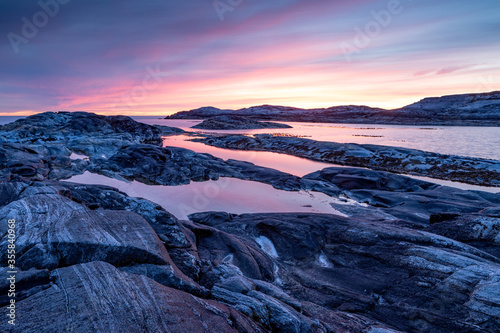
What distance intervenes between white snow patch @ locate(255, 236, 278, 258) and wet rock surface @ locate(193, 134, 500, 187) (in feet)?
97.1

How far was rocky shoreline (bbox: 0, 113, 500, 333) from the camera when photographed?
4957 mm

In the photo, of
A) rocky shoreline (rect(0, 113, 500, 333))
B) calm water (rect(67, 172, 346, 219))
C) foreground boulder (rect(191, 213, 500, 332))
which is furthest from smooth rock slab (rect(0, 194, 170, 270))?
calm water (rect(67, 172, 346, 219))

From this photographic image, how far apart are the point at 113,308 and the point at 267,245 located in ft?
→ 30.1

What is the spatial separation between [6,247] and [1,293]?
5.01 ft

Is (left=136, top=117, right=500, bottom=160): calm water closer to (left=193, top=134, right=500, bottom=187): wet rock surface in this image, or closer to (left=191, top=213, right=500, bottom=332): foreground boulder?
(left=193, top=134, right=500, bottom=187): wet rock surface

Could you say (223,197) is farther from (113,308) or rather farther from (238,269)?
(113,308)

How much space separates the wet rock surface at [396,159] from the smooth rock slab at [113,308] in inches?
1414

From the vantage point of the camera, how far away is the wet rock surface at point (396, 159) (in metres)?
30.4

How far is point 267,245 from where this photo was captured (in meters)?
13.0

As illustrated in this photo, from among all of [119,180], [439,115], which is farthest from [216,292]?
[439,115]

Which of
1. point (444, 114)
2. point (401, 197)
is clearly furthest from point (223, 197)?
point (444, 114)

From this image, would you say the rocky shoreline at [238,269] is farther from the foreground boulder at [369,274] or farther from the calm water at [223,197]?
the calm water at [223,197]

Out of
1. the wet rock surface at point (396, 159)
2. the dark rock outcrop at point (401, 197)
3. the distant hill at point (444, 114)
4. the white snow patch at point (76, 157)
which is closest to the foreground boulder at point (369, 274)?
the dark rock outcrop at point (401, 197)

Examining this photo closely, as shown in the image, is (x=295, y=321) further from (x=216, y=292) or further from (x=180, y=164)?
(x=180, y=164)
